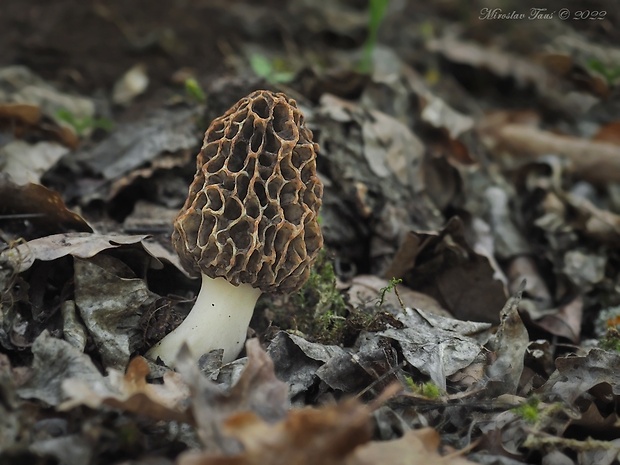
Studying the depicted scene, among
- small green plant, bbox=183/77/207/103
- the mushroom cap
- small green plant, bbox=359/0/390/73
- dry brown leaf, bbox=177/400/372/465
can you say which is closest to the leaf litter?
dry brown leaf, bbox=177/400/372/465

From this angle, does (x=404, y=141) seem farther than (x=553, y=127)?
No

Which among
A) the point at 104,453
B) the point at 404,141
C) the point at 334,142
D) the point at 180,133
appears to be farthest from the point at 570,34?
the point at 104,453

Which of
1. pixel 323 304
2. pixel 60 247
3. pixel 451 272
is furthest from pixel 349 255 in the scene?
pixel 60 247

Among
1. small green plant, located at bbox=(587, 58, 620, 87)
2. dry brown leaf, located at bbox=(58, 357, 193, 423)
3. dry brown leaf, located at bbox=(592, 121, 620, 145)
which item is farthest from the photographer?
small green plant, located at bbox=(587, 58, 620, 87)

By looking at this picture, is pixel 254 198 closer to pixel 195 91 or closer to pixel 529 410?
pixel 529 410

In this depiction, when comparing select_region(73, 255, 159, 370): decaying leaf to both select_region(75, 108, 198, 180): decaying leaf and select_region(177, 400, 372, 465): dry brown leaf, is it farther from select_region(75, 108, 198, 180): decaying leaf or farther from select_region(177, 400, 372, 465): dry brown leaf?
select_region(75, 108, 198, 180): decaying leaf

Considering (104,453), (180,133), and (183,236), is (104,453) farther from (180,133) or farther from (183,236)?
(180,133)
